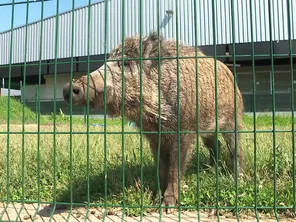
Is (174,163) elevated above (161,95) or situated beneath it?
situated beneath

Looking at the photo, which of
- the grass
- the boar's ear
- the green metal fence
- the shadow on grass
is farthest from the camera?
the boar's ear

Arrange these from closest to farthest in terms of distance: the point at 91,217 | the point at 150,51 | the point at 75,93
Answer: the point at 75,93 → the point at 91,217 → the point at 150,51

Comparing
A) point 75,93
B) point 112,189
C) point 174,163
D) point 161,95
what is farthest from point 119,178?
point 75,93

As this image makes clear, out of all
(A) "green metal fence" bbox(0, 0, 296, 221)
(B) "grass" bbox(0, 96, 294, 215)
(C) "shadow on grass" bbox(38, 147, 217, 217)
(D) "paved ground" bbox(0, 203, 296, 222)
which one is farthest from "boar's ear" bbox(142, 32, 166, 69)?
(D) "paved ground" bbox(0, 203, 296, 222)

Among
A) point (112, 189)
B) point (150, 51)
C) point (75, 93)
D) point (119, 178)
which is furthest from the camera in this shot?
point (119, 178)

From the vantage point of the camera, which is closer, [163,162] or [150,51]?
[150,51]

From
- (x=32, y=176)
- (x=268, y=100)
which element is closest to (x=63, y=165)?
(x=32, y=176)

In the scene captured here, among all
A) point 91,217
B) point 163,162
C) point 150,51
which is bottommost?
point 91,217

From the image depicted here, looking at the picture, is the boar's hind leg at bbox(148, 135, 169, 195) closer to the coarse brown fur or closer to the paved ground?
the coarse brown fur

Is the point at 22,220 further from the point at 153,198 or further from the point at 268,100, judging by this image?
the point at 268,100

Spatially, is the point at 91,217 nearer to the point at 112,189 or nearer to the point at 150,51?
the point at 112,189

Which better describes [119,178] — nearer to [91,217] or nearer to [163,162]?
[163,162]

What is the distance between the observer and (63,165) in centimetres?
525

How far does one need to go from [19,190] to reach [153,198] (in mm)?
1836
